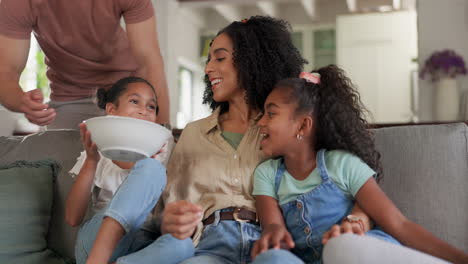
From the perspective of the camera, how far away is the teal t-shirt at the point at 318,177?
140cm

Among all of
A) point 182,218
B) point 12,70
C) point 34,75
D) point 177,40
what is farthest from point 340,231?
point 177,40

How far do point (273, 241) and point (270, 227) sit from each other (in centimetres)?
9

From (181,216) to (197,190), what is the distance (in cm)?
31

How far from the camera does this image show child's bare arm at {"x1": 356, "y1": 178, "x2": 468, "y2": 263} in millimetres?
1239

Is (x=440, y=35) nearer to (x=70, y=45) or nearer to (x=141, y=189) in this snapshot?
(x=70, y=45)

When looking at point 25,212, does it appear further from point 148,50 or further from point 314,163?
point 314,163

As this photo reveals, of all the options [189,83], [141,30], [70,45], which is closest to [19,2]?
[70,45]

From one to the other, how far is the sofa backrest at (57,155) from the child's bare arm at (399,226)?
40.9 inches

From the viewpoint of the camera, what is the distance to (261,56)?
172cm

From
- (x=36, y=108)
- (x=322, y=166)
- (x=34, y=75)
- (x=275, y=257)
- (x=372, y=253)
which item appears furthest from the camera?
(x=34, y=75)

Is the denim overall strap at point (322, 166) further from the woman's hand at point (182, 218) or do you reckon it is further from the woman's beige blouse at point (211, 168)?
the woman's hand at point (182, 218)

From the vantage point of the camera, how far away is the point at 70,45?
82.6 inches

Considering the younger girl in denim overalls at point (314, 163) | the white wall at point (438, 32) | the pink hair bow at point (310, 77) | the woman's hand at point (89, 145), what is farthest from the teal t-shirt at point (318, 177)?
the white wall at point (438, 32)

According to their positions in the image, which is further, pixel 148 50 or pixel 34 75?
pixel 34 75
